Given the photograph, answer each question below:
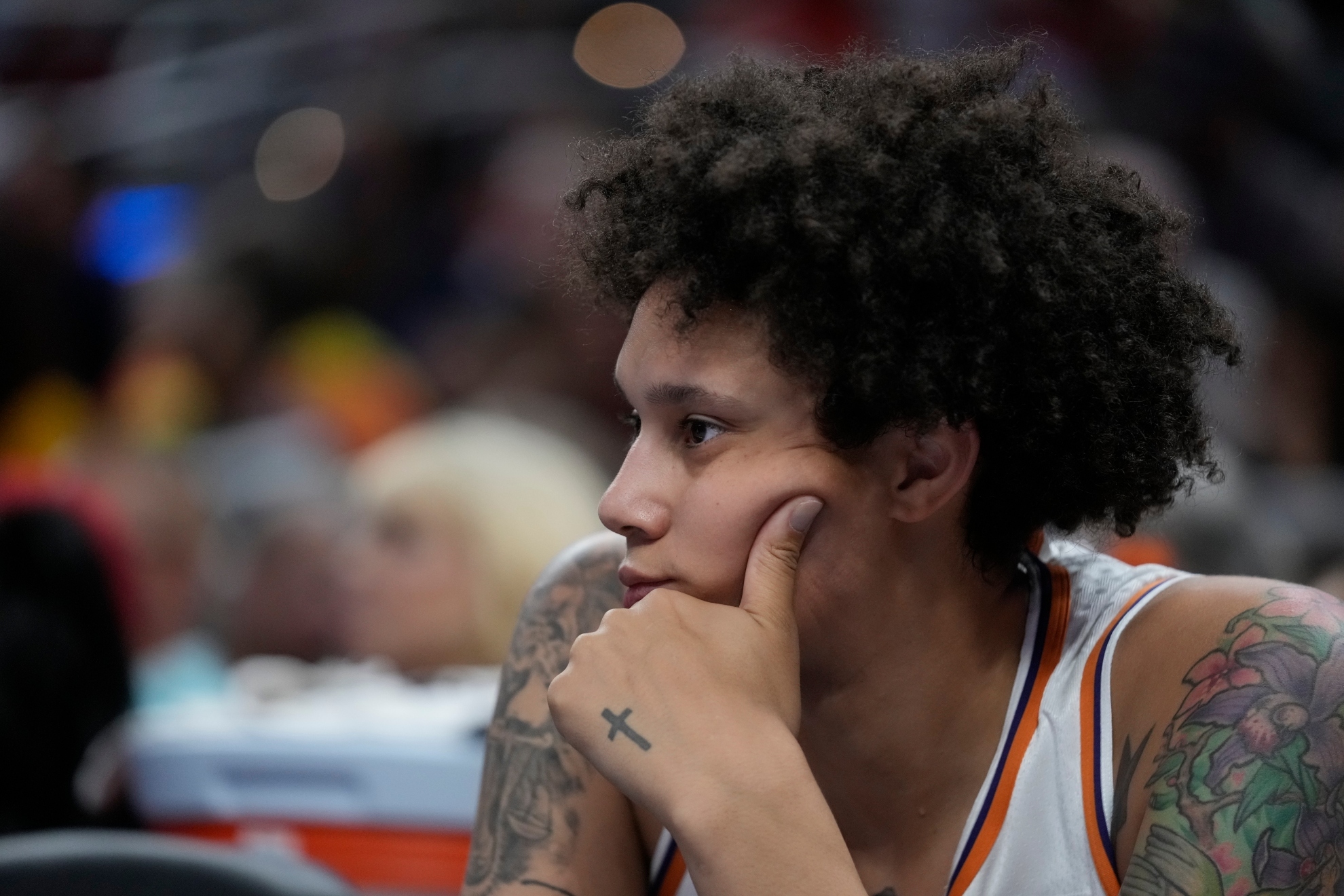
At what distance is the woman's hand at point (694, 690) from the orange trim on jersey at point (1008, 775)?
10.7 inches

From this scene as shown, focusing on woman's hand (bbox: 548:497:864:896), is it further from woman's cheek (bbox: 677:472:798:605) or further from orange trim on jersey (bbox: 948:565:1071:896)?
orange trim on jersey (bbox: 948:565:1071:896)

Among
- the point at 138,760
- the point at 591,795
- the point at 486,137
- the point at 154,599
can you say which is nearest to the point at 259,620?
the point at 154,599

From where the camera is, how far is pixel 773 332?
1556 millimetres

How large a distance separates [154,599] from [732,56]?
2.81 metres

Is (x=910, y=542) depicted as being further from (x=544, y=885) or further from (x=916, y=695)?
(x=544, y=885)

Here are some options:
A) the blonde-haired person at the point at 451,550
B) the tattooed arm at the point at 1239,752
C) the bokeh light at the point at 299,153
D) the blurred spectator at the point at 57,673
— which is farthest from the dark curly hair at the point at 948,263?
the bokeh light at the point at 299,153

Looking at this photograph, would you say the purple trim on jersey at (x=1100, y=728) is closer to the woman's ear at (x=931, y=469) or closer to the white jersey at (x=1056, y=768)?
the white jersey at (x=1056, y=768)

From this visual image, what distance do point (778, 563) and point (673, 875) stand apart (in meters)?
0.46

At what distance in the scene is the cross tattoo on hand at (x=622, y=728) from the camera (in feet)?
5.05

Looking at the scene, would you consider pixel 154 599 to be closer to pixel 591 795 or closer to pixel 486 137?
pixel 591 795

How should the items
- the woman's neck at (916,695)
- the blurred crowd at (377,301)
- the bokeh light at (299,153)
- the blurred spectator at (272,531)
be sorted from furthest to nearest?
the bokeh light at (299,153) → the blurred spectator at (272,531) → the blurred crowd at (377,301) → the woman's neck at (916,695)

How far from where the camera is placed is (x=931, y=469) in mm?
1638

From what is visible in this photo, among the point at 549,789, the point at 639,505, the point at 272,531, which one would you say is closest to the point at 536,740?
the point at 549,789

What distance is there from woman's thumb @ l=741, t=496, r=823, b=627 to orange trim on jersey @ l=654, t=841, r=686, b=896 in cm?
38
